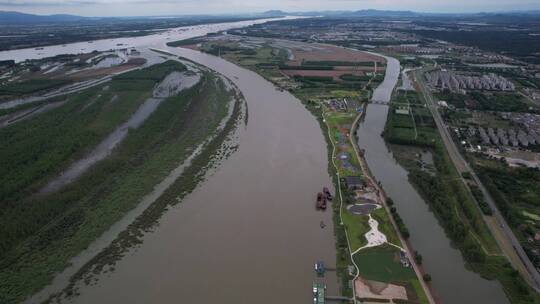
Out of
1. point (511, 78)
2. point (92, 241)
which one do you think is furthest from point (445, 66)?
point (92, 241)

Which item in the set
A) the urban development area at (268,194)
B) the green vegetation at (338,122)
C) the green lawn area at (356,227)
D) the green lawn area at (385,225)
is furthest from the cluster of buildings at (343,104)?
the green lawn area at (356,227)

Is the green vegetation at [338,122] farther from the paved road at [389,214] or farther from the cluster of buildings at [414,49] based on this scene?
the cluster of buildings at [414,49]

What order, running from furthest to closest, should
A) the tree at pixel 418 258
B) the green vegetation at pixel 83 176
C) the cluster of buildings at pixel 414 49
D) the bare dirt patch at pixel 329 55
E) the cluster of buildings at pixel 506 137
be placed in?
1. the cluster of buildings at pixel 414 49
2. the bare dirt patch at pixel 329 55
3. the cluster of buildings at pixel 506 137
4. the tree at pixel 418 258
5. the green vegetation at pixel 83 176

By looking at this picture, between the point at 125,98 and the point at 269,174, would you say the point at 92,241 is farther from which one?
the point at 125,98

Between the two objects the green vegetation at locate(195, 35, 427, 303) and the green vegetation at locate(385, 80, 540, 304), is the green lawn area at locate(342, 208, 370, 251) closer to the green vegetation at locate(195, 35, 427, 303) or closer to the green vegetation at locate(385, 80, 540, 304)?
the green vegetation at locate(195, 35, 427, 303)

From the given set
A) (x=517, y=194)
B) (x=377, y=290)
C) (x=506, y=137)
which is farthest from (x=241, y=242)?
(x=506, y=137)

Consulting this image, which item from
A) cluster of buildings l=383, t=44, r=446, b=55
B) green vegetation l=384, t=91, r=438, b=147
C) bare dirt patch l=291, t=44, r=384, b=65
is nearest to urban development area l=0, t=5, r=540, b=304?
green vegetation l=384, t=91, r=438, b=147
